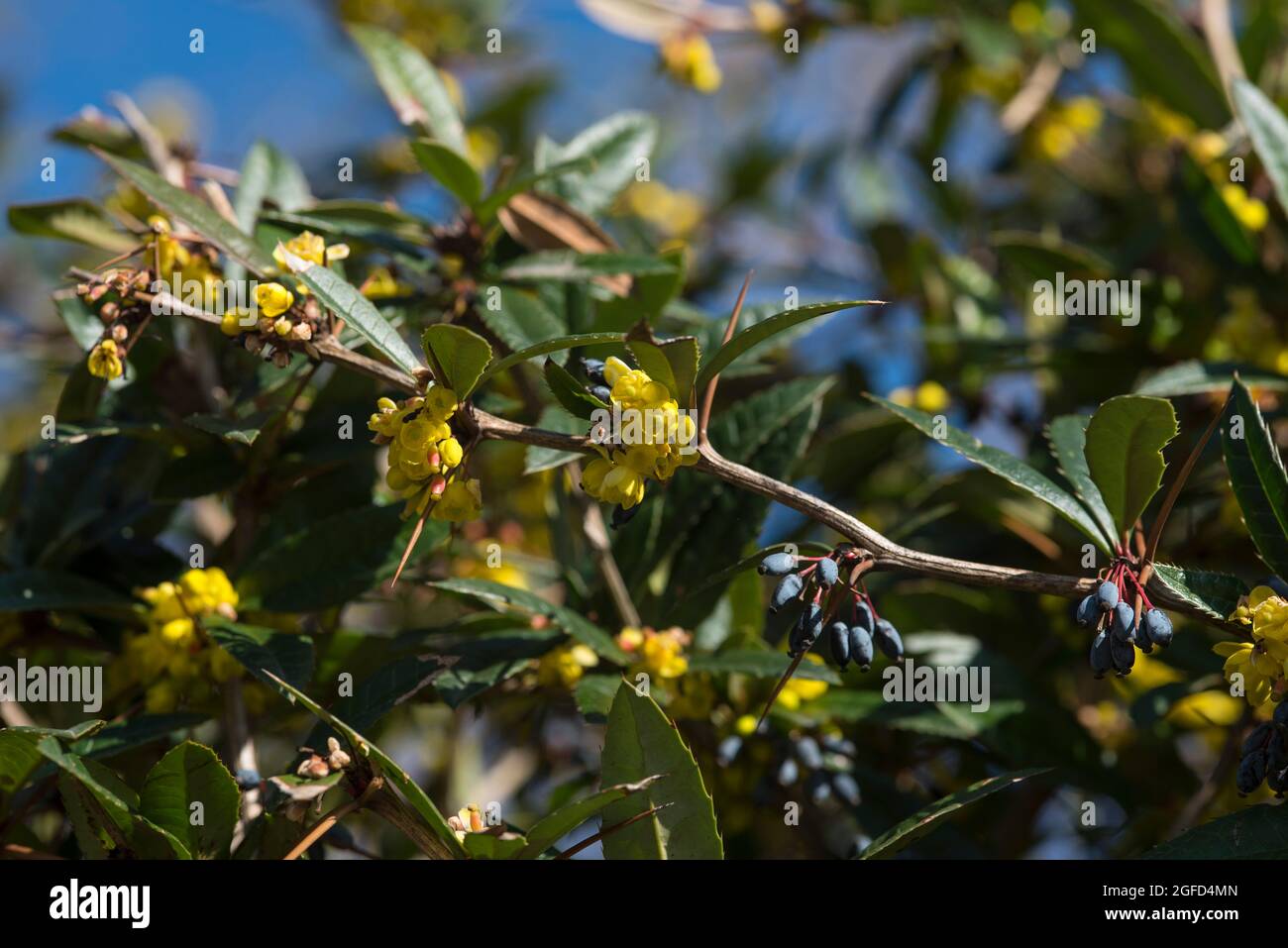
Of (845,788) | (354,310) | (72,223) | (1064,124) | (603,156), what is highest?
(1064,124)

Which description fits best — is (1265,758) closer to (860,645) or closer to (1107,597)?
(1107,597)

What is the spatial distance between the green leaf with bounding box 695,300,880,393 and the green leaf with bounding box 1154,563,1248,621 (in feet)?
1.44

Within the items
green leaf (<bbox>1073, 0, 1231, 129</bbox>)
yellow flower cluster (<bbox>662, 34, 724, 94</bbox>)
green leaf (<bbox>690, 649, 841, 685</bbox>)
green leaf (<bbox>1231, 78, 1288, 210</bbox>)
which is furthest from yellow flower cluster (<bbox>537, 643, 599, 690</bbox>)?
yellow flower cluster (<bbox>662, 34, 724, 94</bbox>)

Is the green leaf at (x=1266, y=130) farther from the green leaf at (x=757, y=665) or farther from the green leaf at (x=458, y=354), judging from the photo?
the green leaf at (x=458, y=354)

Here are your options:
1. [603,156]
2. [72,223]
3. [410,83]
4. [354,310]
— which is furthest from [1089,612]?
[72,223]

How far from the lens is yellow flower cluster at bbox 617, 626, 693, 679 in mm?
1691

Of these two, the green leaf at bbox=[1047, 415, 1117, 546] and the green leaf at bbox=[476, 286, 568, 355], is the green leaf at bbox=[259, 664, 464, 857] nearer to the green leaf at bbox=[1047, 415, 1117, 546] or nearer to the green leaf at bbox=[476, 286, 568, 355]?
the green leaf at bbox=[476, 286, 568, 355]

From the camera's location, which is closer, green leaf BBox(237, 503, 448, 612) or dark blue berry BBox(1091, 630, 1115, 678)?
dark blue berry BBox(1091, 630, 1115, 678)

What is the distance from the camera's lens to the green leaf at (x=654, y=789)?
1.34 meters

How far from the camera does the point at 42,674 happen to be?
1.83 m

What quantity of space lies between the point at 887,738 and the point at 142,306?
1.43 metres

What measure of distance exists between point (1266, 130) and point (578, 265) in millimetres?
1158

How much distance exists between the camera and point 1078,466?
1.55 metres
